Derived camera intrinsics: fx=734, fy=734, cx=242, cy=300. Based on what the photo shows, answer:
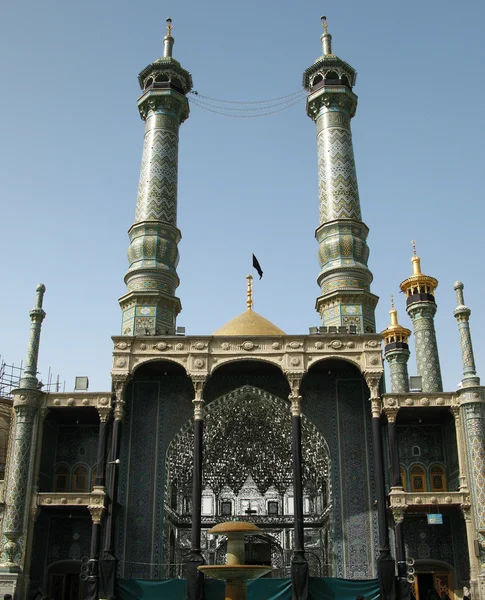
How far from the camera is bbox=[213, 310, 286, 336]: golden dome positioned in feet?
82.8

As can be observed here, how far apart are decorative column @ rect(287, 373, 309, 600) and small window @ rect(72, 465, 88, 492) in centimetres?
686

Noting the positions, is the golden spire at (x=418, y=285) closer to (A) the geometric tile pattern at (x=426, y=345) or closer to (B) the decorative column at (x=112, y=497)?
(A) the geometric tile pattern at (x=426, y=345)

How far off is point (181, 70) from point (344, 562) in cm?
2014

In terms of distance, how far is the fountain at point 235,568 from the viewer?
14.2 m

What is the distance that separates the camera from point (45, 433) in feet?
74.4

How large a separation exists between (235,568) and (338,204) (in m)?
15.9

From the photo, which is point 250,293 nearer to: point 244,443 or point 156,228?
point 156,228

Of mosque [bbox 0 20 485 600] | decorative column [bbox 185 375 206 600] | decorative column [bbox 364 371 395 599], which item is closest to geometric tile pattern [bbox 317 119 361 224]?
mosque [bbox 0 20 485 600]

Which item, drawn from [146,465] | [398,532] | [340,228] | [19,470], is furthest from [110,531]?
[340,228]

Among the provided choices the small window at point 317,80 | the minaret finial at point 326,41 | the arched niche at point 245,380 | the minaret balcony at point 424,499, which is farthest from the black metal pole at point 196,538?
the minaret finial at point 326,41

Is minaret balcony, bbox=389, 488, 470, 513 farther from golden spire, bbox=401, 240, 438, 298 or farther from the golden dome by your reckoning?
golden spire, bbox=401, 240, 438, 298

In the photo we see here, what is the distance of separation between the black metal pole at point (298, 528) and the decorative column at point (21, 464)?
7.63 m

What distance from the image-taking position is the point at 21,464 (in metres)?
21.2

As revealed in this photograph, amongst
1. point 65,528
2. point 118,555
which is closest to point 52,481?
point 65,528
